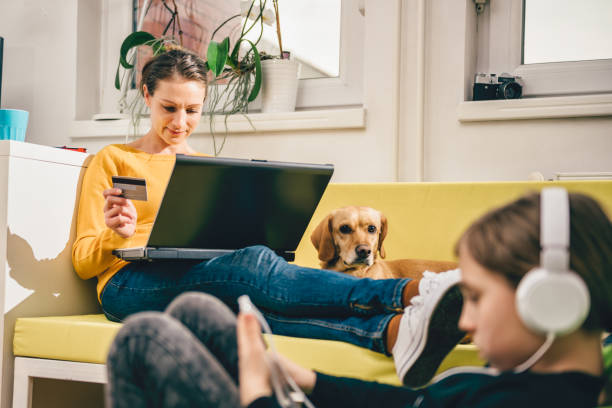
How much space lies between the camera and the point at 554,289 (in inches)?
22.3

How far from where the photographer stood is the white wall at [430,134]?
2.02 m

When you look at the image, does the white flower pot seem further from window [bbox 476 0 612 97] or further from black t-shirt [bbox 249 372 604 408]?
black t-shirt [bbox 249 372 604 408]

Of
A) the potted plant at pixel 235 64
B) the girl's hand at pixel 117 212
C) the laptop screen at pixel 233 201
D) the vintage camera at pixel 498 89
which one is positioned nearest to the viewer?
the laptop screen at pixel 233 201

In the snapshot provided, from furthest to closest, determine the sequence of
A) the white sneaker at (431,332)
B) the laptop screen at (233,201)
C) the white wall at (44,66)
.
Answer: the white wall at (44,66) → the laptop screen at (233,201) → the white sneaker at (431,332)

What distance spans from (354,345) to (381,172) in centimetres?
102

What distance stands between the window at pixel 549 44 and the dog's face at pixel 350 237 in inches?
32.8

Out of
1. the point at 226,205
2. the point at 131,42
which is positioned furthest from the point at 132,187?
the point at 131,42

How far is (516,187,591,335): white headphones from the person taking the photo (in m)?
0.57

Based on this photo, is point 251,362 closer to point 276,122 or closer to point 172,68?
point 172,68

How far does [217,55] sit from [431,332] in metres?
1.52

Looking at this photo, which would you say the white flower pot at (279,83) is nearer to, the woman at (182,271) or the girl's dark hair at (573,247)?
the woman at (182,271)

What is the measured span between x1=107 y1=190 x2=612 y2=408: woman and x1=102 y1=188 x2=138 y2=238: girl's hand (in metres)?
0.84

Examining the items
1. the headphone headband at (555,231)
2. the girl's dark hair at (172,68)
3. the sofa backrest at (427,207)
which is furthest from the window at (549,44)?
the headphone headband at (555,231)

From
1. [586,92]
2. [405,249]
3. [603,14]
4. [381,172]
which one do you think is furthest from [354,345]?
[603,14]
